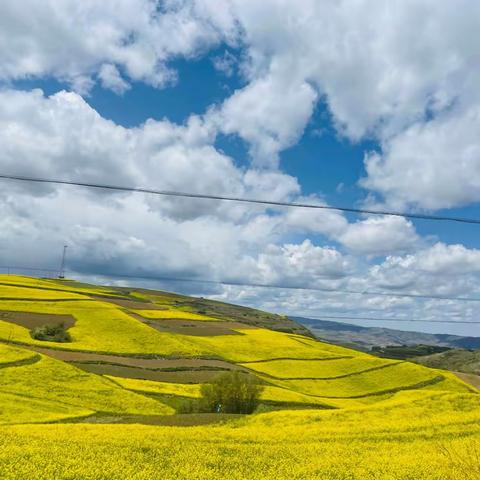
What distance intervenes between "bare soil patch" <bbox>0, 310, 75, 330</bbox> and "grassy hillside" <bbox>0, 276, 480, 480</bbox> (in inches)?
6.8

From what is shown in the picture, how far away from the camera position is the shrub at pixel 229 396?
45.7 metres

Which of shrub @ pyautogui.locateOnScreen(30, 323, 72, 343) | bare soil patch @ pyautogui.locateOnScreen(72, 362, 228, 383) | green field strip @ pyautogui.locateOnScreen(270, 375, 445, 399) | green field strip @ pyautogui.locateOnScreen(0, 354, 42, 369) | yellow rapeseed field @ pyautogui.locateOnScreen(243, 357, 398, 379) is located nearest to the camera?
green field strip @ pyautogui.locateOnScreen(0, 354, 42, 369)

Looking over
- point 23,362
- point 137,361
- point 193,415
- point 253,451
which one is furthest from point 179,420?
point 137,361

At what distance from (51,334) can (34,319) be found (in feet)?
41.8

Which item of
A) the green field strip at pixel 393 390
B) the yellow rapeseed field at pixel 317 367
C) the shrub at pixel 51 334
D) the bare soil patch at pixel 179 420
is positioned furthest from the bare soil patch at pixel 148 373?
the bare soil patch at pixel 179 420

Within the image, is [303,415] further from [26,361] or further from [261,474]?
[26,361]

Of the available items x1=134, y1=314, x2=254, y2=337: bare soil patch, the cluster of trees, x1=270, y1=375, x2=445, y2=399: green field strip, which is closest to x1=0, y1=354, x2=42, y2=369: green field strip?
the cluster of trees

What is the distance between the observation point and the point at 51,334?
254ft

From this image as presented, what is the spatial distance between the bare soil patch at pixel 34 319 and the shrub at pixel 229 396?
43.5 metres

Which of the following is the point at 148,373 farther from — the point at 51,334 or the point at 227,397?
the point at 227,397

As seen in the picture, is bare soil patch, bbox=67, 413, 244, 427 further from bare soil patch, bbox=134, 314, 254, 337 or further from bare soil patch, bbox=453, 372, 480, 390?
bare soil patch, bbox=453, 372, 480, 390

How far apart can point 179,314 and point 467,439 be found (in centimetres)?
9537

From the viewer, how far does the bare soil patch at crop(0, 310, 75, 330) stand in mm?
84938

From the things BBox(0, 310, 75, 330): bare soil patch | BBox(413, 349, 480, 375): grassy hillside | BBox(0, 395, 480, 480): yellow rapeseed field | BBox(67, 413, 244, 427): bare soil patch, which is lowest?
BBox(67, 413, 244, 427): bare soil patch
